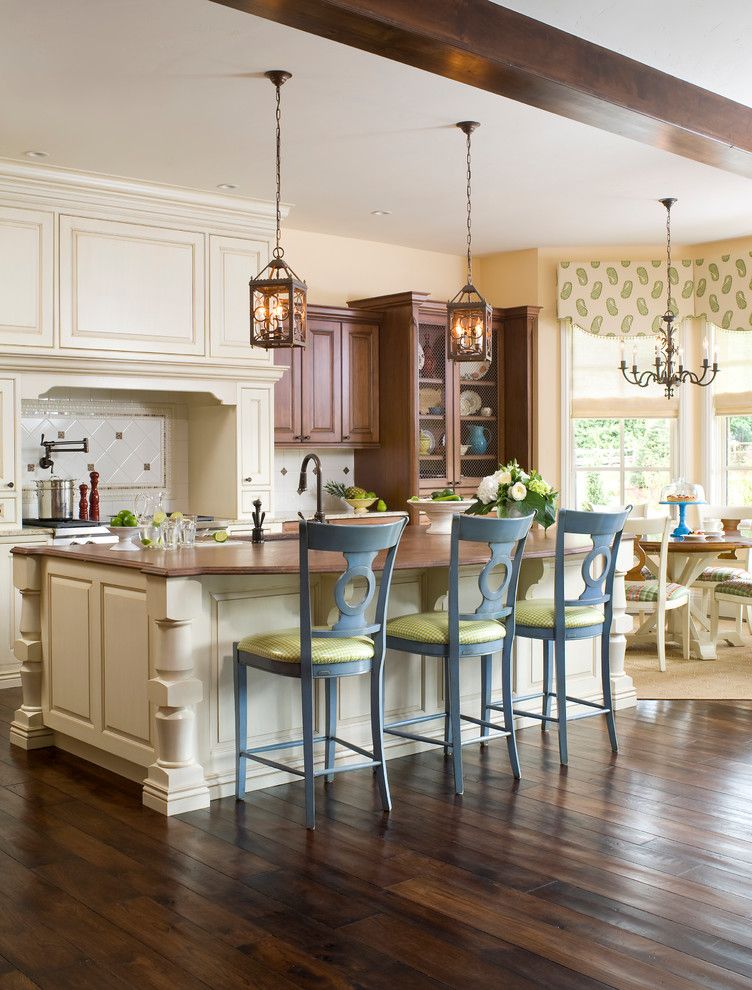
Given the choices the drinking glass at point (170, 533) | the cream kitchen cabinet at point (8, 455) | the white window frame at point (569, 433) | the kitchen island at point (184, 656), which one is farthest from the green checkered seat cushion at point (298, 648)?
the white window frame at point (569, 433)

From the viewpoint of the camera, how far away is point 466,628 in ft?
12.6

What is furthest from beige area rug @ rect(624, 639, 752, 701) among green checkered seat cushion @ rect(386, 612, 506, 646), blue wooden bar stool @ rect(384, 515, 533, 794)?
green checkered seat cushion @ rect(386, 612, 506, 646)

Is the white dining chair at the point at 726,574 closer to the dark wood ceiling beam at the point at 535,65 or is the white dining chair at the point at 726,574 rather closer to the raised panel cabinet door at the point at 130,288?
the dark wood ceiling beam at the point at 535,65

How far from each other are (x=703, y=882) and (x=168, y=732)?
69.4 inches

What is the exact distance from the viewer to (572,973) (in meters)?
2.38

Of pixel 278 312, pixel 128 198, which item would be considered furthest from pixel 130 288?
pixel 278 312

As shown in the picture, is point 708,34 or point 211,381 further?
point 211,381

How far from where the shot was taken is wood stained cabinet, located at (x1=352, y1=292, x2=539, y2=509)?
7.26m

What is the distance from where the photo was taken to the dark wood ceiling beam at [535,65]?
3.03m

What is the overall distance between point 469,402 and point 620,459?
1259mm

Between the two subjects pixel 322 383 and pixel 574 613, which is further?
pixel 322 383

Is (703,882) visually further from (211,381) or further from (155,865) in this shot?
(211,381)

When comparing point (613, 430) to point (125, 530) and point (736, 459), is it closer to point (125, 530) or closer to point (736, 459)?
point (736, 459)

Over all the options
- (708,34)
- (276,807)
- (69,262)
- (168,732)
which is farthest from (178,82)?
(276,807)
